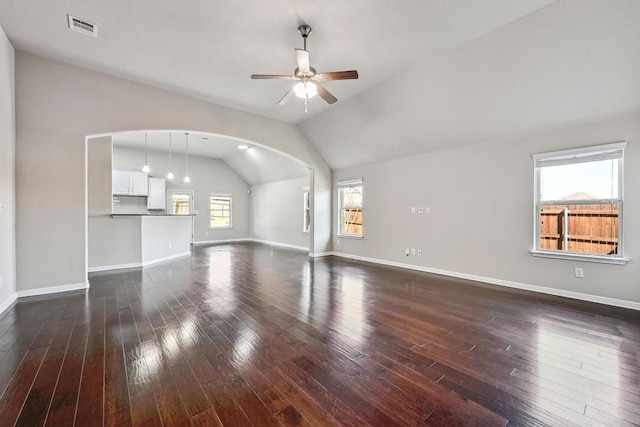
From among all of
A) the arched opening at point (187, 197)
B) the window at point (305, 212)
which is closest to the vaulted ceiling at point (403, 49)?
the arched opening at point (187, 197)

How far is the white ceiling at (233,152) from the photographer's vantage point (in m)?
7.80

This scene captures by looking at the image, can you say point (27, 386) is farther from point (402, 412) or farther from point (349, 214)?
point (349, 214)

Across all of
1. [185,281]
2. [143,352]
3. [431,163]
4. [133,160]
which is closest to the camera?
[143,352]

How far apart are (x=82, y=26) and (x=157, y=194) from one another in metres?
6.79

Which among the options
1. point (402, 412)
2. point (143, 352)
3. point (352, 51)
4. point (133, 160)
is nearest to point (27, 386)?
point (143, 352)

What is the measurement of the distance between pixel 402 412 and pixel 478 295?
2957mm

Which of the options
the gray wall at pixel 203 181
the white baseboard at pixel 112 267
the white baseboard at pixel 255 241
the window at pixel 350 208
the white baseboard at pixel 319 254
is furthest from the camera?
the white baseboard at pixel 255 241

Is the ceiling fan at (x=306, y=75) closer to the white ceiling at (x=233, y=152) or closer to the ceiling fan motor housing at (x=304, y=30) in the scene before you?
Answer: the ceiling fan motor housing at (x=304, y=30)

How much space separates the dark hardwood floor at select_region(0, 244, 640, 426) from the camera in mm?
1600

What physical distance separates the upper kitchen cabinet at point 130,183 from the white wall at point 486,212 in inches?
287

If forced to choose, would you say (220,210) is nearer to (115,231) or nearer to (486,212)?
(115,231)

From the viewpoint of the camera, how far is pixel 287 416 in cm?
156

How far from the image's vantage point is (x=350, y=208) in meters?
7.31

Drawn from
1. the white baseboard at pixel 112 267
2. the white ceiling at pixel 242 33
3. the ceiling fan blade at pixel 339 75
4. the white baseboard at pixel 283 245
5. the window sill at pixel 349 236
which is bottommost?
the white baseboard at pixel 283 245
